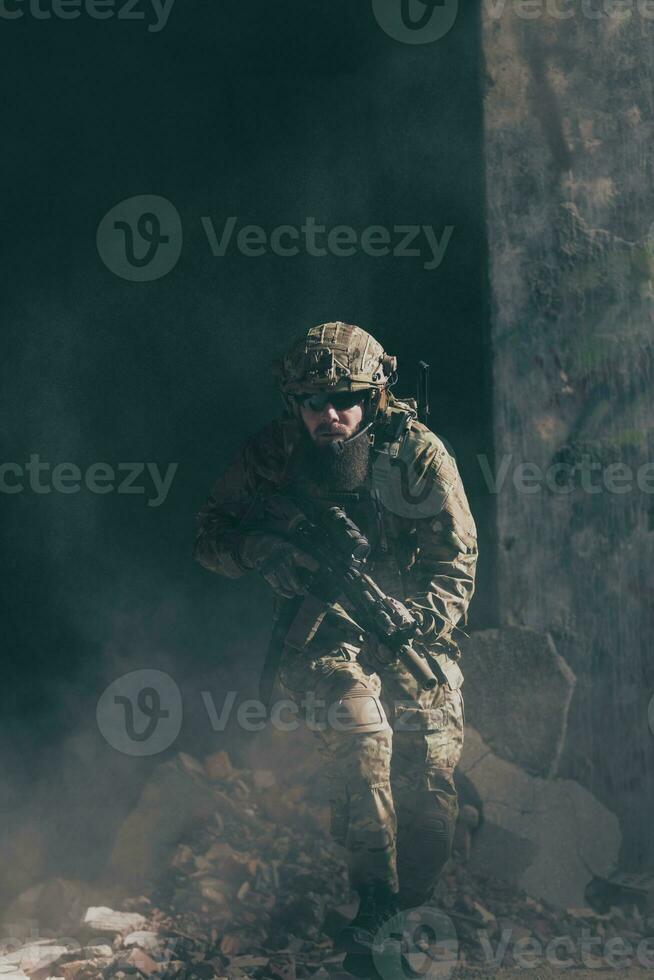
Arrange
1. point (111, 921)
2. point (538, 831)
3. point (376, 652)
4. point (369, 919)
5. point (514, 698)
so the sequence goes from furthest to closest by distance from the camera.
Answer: point (514, 698)
point (538, 831)
point (111, 921)
point (376, 652)
point (369, 919)

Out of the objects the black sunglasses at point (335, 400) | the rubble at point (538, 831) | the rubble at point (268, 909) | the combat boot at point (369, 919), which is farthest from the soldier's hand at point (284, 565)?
the rubble at point (538, 831)

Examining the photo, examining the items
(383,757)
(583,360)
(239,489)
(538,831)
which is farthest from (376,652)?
(583,360)

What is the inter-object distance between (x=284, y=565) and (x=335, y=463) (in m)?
0.51

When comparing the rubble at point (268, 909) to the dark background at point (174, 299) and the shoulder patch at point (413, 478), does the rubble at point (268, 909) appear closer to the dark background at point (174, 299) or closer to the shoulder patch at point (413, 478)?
the dark background at point (174, 299)

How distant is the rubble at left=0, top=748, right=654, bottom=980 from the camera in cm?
522

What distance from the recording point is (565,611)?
6258 millimetres

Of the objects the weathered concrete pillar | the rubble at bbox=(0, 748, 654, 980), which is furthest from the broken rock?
the weathered concrete pillar

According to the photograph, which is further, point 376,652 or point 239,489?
point 239,489

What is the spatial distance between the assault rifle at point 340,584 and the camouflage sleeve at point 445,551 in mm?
158

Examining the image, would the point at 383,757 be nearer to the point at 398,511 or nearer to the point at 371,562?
the point at 371,562

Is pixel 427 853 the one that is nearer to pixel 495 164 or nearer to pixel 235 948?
pixel 235 948

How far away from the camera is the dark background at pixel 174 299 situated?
597cm

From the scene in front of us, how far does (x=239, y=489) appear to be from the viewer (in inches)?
207

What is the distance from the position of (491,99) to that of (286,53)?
1.04m
